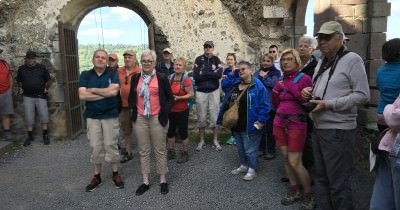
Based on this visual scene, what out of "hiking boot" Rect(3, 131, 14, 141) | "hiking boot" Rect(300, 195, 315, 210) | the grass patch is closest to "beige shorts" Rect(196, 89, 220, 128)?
the grass patch

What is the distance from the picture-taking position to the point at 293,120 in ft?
12.1

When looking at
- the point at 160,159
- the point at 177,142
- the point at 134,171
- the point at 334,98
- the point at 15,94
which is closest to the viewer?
the point at 334,98

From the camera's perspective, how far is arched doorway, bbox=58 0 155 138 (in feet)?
23.5

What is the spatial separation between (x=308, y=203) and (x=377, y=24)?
8.75 feet

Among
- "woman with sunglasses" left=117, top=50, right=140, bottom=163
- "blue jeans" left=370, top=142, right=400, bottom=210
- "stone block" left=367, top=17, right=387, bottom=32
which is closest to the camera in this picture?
"blue jeans" left=370, top=142, right=400, bottom=210

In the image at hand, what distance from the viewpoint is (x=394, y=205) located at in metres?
2.64

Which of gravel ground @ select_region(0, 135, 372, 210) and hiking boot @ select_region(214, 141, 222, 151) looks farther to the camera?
hiking boot @ select_region(214, 141, 222, 151)

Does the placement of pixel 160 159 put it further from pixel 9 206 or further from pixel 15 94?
pixel 15 94

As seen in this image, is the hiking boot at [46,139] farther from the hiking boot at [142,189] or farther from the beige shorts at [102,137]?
the hiking boot at [142,189]

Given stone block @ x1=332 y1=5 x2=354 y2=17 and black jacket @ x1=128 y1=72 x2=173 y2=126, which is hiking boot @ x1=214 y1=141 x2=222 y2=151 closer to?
black jacket @ x1=128 y1=72 x2=173 y2=126

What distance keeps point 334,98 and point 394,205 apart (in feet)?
3.02

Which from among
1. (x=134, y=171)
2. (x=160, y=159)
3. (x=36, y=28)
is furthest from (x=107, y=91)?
(x=36, y=28)

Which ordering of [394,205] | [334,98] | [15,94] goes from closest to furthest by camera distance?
[394,205] < [334,98] < [15,94]

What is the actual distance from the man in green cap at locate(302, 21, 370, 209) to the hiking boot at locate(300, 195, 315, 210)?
640 millimetres
